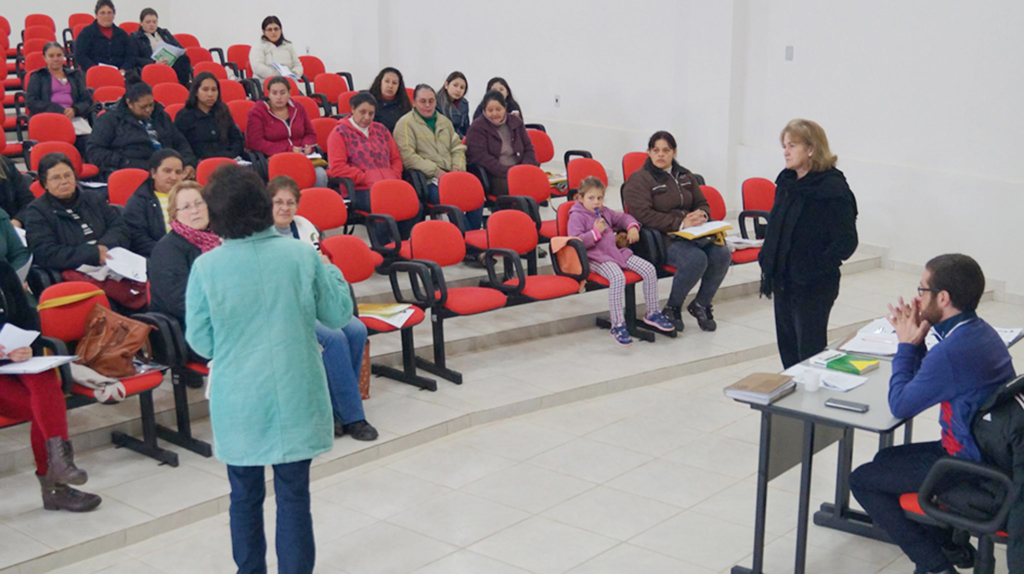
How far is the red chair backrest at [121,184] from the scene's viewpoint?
6.27 metres

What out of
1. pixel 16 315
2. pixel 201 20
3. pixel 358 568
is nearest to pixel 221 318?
pixel 358 568

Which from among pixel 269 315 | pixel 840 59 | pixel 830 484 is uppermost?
pixel 840 59

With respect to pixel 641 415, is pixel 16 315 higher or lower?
higher

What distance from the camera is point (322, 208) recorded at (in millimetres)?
6379

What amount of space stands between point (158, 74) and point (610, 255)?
5501 millimetres

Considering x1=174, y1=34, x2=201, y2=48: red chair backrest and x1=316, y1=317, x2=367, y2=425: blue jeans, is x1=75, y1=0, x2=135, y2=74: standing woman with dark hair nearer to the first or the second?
x1=174, y1=34, x2=201, y2=48: red chair backrest

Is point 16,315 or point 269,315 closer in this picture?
point 269,315

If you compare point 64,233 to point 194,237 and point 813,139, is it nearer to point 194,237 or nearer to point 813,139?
point 194,237

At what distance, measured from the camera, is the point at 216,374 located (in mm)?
3133

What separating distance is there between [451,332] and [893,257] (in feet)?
12.7

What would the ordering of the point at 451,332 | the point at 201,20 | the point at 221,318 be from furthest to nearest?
the point at 201,20, the point at 451,332, the point at 221,318

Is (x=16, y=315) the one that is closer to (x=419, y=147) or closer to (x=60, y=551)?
(x=60, y=551)

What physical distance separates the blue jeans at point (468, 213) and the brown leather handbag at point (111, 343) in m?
3.01

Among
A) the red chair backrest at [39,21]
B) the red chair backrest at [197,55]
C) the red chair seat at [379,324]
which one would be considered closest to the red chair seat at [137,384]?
the red chair seat at [379,324]
